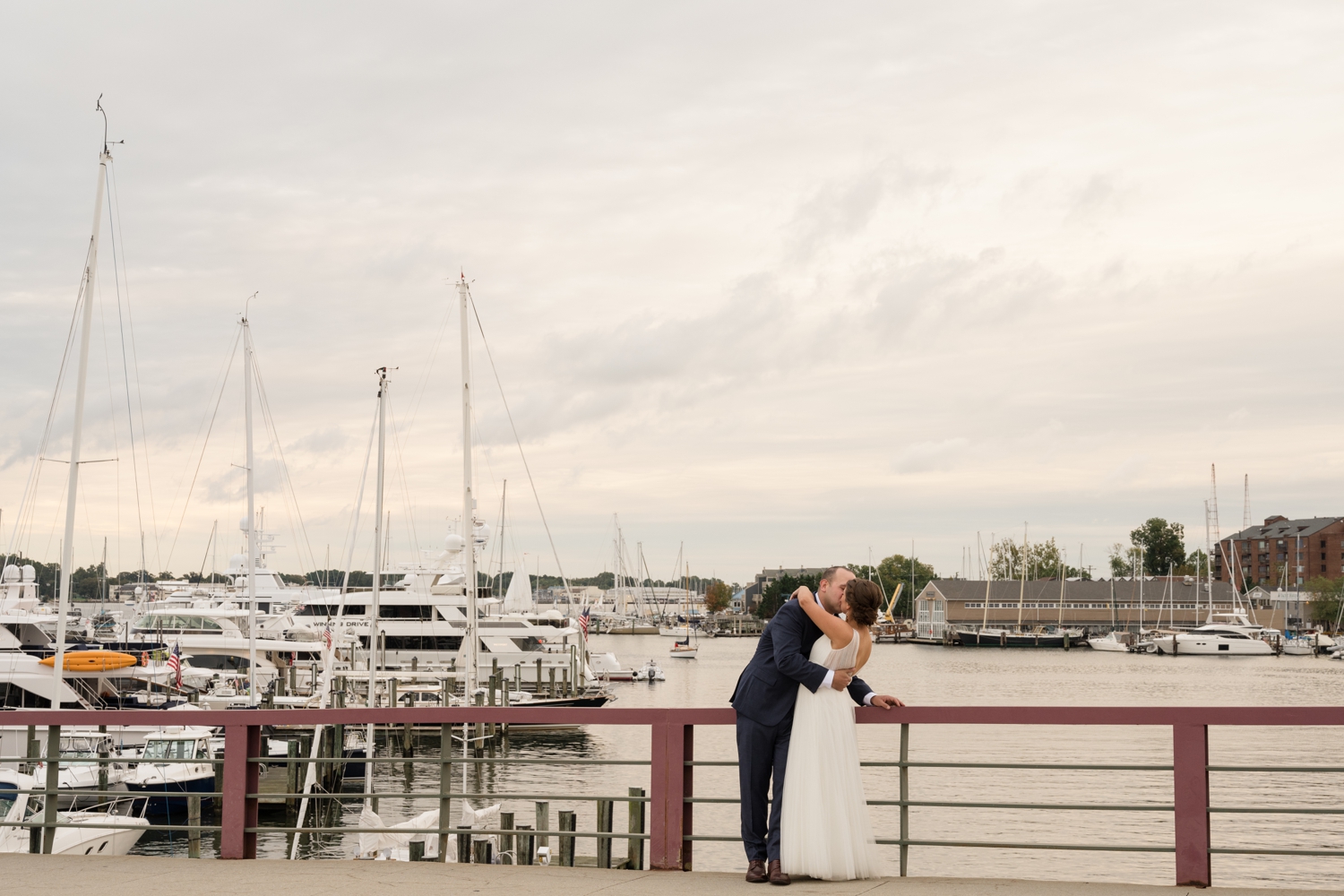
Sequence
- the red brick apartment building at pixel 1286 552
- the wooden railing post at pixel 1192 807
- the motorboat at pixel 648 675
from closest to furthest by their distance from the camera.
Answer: the wooden railing post at pixel 1192 807
the motorboat at pixel 648 675
the red brick apartment building at pixel 1286 552

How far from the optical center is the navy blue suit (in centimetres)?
702

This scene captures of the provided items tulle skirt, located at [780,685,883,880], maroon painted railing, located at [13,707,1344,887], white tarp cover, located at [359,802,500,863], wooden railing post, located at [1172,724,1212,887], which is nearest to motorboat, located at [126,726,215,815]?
white tarp cover, located at [359,802,500,863]

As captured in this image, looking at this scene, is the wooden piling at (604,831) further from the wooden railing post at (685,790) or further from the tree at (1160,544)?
the tree at (1160,544)

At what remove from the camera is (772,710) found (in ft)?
23.1

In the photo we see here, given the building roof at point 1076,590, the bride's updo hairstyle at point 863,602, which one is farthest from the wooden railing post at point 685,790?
the building roof at point 1076,590

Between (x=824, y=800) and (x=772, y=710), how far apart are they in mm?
566

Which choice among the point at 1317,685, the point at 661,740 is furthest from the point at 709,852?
the point at 1317,685

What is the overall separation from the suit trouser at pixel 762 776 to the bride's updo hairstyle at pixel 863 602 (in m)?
0.72

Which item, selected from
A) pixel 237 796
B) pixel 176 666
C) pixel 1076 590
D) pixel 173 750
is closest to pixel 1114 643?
pixel 1076 590

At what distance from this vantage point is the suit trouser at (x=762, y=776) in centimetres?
703

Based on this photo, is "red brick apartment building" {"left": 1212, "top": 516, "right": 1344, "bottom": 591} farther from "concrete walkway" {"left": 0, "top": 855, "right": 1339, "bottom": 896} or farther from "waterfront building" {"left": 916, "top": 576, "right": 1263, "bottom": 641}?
"concrete walkway" {"left": 0, "top": 855, "right": 1339, "bottom": 896}

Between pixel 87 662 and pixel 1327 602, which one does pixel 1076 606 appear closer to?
pixel 1327 602

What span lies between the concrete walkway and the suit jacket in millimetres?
969

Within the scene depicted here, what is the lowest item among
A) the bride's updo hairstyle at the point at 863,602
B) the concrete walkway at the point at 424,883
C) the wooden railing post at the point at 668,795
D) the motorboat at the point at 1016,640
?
the motorboat at the point at 1016,640
